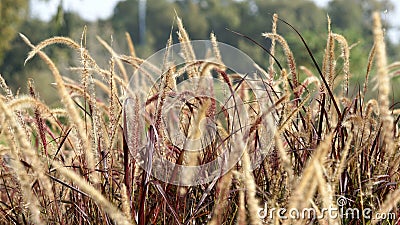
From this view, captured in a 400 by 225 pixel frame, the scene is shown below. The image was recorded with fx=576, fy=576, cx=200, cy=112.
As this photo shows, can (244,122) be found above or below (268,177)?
above

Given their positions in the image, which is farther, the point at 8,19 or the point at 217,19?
the point at 217,19

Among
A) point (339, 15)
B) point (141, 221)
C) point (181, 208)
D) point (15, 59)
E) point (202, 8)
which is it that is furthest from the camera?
point (202, 8)

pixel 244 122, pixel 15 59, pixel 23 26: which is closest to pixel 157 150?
pixel 244 122

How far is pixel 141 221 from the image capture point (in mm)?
1433

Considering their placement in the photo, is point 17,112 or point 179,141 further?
point 179,141

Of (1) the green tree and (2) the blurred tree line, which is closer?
(1) the green tree

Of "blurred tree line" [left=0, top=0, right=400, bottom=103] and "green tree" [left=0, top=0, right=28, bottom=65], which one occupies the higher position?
"blurred tree line" [left=0, top=0, right=400, bottom=103]

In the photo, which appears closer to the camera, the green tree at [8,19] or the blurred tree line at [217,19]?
the green tree at [8,19]

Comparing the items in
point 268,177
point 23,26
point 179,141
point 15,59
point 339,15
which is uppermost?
point 339,15

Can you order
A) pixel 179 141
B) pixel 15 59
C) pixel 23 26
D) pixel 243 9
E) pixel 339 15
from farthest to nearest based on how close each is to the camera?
pixel 243 9
pixel 339 15
pixel 23 26
pixel 15 59
pixel 179 141

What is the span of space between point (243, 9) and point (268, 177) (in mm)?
38990

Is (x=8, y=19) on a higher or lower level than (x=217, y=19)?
lower

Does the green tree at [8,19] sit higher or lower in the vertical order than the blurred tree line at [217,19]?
lower

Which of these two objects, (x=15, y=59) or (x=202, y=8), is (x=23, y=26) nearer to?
(x=15, y=59)
